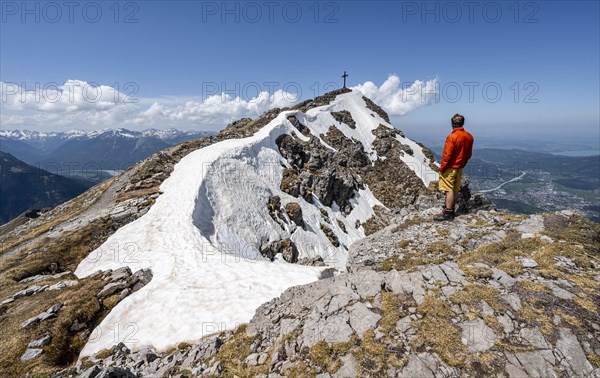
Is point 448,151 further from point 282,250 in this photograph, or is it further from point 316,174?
point 316,174

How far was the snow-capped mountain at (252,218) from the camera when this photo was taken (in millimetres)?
14094

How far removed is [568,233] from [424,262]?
6.50 m

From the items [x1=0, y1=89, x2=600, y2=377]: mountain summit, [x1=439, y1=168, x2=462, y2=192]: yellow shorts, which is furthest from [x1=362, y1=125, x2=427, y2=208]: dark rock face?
[x1=439, y1=168, x2=462, y2=192]: yellow shorts

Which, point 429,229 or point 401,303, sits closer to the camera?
point 401,303

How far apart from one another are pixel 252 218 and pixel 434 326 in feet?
89.3

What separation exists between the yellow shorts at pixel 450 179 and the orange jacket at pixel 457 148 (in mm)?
324

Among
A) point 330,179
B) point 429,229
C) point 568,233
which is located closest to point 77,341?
point 429,229

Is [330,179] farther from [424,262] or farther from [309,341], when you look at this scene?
Answer: [309,341]

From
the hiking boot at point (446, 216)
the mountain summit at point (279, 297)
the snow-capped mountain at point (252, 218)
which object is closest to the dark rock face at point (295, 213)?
the snow-capped mountain at point (252, 218)

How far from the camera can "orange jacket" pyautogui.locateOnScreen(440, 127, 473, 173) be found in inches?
469

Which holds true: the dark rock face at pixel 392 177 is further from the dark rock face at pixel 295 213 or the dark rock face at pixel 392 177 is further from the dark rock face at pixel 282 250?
the dark rock face at pixel 282 250

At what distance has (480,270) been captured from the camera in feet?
31.7

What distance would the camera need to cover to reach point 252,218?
108 feet

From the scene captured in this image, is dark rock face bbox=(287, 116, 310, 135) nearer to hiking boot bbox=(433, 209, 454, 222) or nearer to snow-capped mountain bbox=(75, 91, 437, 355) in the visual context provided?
snow-capped mountain bbox=(75, 91, 437, 355)
